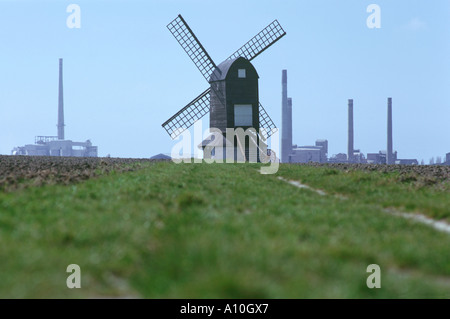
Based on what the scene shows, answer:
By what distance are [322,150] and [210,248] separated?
155 meters

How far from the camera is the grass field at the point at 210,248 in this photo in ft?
17.7

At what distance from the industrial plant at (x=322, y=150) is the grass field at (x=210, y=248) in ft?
364

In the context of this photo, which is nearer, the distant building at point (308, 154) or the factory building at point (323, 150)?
the factory building at point (323, 150)

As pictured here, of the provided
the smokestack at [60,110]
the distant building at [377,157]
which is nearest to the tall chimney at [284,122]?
the distant building at [377,157]

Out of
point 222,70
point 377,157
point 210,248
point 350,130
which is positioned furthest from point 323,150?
point 210,248

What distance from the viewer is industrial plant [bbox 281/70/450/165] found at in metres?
122

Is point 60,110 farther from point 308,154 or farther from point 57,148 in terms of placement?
point 308,154

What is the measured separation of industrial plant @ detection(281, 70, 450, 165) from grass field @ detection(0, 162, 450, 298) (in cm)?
11085

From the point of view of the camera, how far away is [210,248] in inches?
256

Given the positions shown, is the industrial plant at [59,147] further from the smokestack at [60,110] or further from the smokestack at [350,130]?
the smokestack at [350,130]

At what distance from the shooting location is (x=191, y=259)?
6.20 m

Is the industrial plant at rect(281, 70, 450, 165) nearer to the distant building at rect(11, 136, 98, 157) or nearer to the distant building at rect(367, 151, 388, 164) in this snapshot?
the distant building at rect(367, 151, 388, 164)
